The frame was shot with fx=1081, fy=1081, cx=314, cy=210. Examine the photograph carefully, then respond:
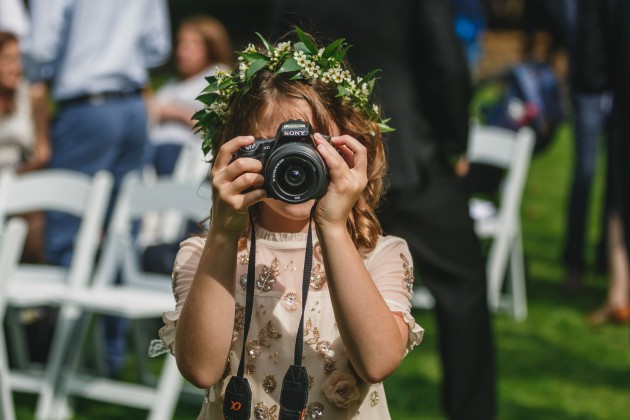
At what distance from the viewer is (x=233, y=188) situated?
214cm

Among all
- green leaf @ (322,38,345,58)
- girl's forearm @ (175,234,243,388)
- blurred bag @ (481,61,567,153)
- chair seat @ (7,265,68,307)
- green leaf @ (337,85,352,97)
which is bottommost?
chair seat @ (7,265,68,307)

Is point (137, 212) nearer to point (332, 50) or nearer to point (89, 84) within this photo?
point (89, 84)

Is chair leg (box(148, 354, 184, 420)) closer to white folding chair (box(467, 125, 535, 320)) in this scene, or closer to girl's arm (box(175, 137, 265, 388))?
girl's arm (box(175, 137, 265, 388))

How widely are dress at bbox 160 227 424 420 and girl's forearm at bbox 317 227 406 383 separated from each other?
0.16 metres

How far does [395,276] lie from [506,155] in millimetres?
4594

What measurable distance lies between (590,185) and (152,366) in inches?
123

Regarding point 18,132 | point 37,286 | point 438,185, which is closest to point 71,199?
point 37,286

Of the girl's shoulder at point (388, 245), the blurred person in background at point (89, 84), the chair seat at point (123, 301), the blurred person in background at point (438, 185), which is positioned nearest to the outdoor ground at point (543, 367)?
the chair seat at point (123, 301)

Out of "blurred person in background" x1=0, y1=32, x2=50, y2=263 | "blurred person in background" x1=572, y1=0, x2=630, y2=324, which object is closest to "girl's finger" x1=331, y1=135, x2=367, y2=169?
"blurred person in background" x1=572, y1=0, x2=630, y2=324

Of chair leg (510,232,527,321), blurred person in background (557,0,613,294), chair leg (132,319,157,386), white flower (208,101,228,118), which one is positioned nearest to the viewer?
white flower (208,101,228,118)

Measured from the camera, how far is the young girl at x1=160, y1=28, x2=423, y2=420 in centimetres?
218

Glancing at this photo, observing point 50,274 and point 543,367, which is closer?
A: point 50,274

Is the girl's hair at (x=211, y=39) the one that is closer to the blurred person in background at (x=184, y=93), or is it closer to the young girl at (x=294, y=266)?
the blurred person in background at (x=184, y=93)

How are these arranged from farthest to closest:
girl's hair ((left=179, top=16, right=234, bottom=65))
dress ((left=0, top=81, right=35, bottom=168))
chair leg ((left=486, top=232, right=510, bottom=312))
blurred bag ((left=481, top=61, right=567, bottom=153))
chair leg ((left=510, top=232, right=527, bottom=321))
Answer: girl's hair ((left=179, top=16, right=234, bottom=65)) → blurred bag ((left=481, top=61, right=567, bottom=153)) → chair leg ((left=510, top=232, right=527, bottom=321)) → chair leg ((left=486, top=232, right=510, bottom=312)) → dress ((left=0, top=81, right=35, bottom=168))
